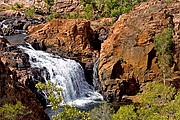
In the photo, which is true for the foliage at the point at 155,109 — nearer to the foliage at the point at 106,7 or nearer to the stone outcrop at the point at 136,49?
the stone outcrop at the point at 136,49

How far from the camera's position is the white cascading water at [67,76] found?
163ft

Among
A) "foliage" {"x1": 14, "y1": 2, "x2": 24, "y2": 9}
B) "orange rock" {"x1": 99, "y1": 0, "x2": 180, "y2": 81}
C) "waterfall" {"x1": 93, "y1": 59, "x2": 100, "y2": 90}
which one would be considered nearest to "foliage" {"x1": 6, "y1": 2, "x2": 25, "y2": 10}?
"foliage" {"x1": 14, "y1": 2, "x2": 24, "y2": 9}

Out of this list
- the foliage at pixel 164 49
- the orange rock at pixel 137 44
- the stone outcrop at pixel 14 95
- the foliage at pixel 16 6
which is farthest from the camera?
the foliage at pixel 16 6

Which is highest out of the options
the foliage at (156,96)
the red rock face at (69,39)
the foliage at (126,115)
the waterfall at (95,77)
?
the red rock face at (69,39)

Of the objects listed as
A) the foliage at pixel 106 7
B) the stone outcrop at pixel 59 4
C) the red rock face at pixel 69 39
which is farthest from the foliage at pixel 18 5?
the red rock face at pixel 69 39

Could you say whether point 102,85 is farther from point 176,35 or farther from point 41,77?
point 176,35

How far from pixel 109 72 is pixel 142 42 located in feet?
20.4

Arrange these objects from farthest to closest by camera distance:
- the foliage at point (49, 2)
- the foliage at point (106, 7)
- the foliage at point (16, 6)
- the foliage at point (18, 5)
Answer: the foliage at point (49, 2), the foliage at point (18, 5), the foliage at point (16, 6), the foliage at point (106, 7)

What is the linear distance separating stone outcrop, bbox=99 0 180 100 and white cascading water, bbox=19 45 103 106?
3062 mm

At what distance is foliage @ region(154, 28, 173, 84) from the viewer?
49188 millimetres

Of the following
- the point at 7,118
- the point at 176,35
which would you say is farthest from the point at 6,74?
the point at 176,35

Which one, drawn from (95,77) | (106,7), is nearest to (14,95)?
(95,77)

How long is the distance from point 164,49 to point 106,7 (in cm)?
4814

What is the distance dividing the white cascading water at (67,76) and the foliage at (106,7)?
36.9 metres
